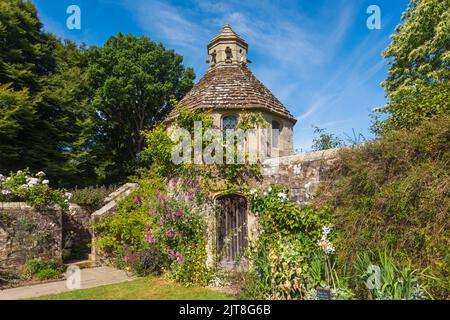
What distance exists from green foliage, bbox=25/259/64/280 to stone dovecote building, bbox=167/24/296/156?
7348 mm

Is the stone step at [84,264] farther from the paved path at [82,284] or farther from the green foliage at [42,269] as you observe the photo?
the green foliage at [42,269]

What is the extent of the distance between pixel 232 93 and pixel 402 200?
888 cm

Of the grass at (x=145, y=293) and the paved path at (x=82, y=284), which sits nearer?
the grass at (x=145, y=293)

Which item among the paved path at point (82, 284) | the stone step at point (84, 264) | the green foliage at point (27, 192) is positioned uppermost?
the green foliage at point (27, 192)

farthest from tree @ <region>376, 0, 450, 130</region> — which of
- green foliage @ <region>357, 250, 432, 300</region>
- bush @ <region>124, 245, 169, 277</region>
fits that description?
bush @ <region>124, 245, 169, 277</region>

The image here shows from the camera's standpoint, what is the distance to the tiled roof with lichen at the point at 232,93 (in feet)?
39.1

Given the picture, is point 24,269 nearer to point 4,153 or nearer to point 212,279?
point 212,279

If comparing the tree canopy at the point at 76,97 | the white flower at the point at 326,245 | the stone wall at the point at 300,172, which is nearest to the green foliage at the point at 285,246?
the white flower at the point at 326,245

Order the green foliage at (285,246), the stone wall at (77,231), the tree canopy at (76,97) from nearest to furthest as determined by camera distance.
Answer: the green foliage at (285,246)
the stone wall at (77,231)
the tree canopy at (76,97)

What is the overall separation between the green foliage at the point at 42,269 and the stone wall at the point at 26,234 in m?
0.23

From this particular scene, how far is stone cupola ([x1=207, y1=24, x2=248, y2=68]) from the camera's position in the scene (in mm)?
14617

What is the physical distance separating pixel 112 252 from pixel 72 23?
786 cm

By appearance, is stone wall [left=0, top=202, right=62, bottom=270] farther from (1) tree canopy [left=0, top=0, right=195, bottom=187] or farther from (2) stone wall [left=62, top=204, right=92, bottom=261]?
(1) tree canopy [left=0, top=0, right=195, bottom=187]

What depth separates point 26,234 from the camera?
28.4ft
